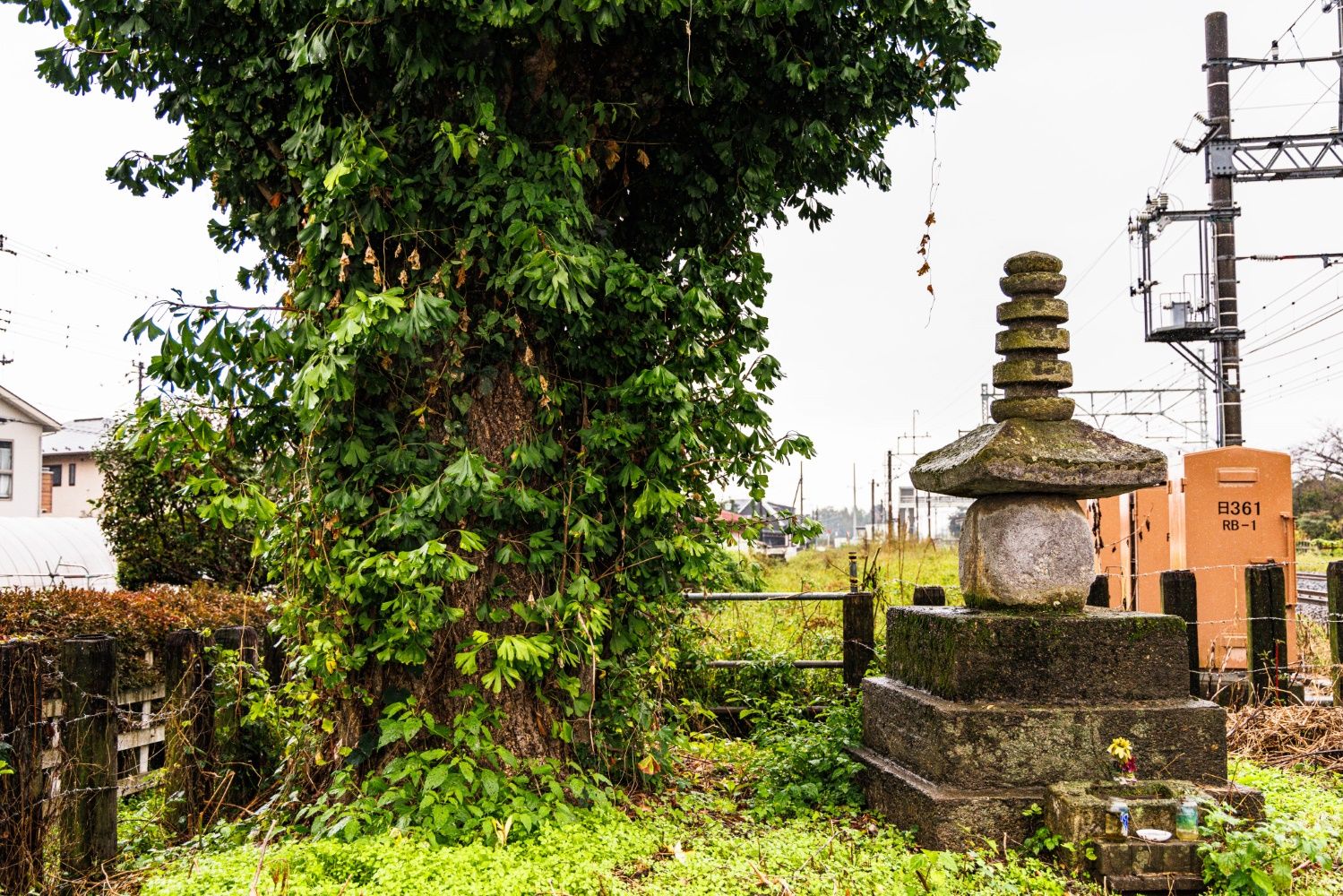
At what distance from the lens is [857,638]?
732 centimetres

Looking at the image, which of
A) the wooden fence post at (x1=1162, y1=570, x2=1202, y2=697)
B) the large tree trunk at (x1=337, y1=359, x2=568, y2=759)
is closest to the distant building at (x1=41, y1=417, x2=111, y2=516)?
the large tree trunk at (x1=337, y1=359, x2=568, y2=759)

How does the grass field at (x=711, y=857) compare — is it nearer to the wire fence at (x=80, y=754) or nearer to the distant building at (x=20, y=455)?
the wire fence at (x=80, y=754)

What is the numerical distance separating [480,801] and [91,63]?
174 inches

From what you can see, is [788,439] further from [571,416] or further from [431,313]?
[431,313]

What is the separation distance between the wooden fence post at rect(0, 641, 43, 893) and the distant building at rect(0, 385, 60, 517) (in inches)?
1214

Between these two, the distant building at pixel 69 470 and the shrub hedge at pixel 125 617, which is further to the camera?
the distant building at pixel 69 470

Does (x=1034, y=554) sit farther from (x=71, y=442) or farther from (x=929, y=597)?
(x=71, y=442)

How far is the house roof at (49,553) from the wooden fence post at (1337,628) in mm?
17408

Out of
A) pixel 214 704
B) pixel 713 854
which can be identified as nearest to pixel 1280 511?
pixel 713 854

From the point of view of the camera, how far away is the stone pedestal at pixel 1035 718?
480cm

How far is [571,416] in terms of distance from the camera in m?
5.16

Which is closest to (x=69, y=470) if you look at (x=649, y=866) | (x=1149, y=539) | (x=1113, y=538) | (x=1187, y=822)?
(x=1113, y=538)

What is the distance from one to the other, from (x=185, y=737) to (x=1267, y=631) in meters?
7.03

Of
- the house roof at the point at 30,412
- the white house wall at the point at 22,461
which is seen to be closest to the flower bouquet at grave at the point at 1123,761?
the house roof at the point at 30,412
